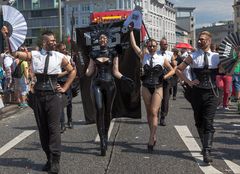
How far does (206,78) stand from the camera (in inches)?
287

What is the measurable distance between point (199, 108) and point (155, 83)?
3.92 feet

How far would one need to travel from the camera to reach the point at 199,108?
7.38 meters

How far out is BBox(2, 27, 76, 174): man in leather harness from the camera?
6.64 m

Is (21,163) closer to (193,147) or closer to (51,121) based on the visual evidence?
(51,121)

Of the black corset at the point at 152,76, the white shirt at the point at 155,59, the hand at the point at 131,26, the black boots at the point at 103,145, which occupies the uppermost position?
the hand at the point at 131,26

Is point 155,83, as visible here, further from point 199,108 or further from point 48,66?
point 48,66

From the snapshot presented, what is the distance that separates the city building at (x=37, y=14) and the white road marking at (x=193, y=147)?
11589cm

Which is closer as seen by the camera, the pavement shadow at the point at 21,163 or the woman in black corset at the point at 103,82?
the pavement shadow at the point at 21,163

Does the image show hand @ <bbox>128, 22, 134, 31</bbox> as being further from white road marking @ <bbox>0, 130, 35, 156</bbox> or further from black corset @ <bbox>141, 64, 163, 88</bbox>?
white road marking @ <bbox>0, 130, 35, 156</bbox>

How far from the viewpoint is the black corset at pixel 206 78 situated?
287 inches

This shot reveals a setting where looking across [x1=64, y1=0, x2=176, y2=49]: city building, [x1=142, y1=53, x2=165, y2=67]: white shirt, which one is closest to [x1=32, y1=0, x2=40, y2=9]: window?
[x1=64, y1=0, x2=176, y2=49]: city building

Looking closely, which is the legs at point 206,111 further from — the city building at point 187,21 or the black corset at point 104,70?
the city building at point 187,21

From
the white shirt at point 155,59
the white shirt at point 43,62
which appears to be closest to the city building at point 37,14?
the white shirt at point 155,59

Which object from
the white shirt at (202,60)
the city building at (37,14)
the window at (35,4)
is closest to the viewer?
the white shirt at (202,60)
